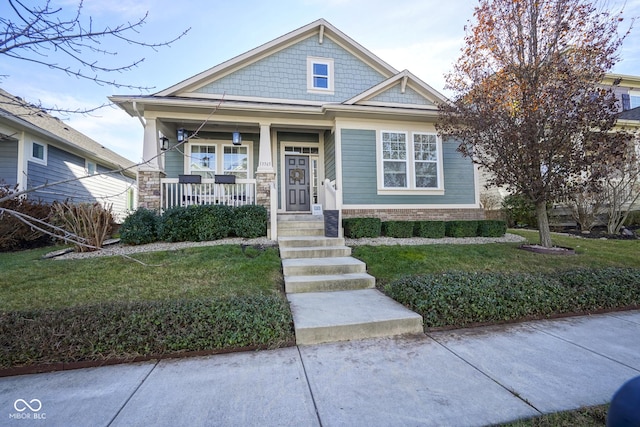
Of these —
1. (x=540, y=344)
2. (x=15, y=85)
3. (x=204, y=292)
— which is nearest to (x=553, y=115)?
(x=540, y=344)

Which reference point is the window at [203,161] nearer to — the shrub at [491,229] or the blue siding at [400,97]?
the blue siding at [400,97]

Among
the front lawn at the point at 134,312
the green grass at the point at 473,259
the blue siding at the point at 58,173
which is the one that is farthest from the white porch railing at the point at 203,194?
the blue siding at the point at 58,173

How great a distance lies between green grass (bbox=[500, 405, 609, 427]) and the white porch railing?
285 inches

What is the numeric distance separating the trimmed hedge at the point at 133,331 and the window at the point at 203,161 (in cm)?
683

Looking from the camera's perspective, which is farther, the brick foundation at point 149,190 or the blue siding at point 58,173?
the blue siding at point 58,173

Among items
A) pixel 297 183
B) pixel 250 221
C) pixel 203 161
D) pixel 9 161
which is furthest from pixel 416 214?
pixel 9 161

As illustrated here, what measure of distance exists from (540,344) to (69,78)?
5074 mm

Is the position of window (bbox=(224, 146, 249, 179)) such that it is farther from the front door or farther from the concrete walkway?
the concrete walkway

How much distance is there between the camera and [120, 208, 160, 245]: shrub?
6.72 meters

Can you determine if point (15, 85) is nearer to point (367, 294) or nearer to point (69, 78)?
point (69, 78)

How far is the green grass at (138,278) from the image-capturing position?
3.89 m

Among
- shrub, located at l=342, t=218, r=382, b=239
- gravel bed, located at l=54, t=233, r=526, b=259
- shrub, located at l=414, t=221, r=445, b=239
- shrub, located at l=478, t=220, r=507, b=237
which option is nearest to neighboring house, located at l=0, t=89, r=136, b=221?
gravel bed, located at l=54, t=233, r=526, b=259

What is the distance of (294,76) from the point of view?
1012 cm

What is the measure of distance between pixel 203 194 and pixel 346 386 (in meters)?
6.95
